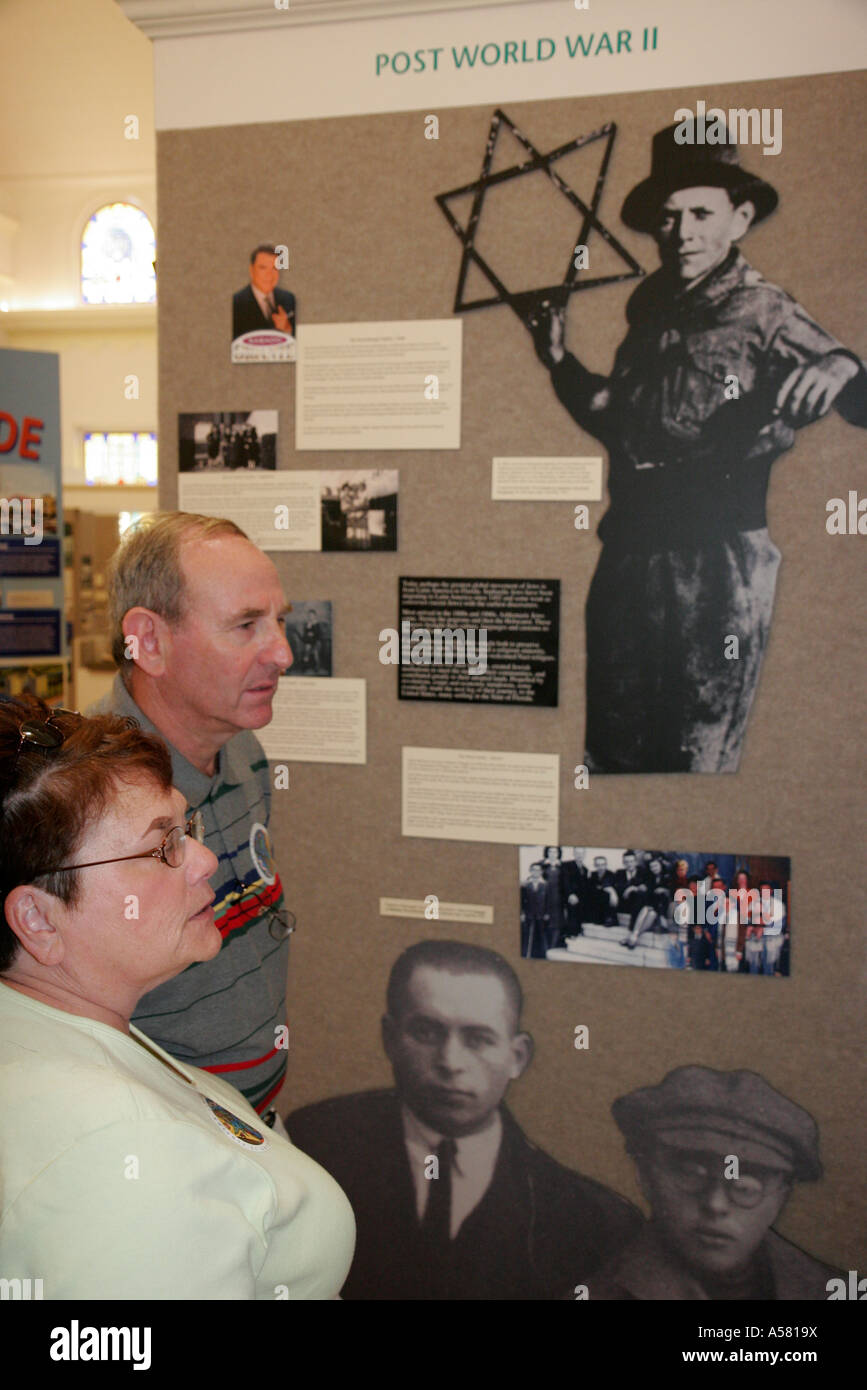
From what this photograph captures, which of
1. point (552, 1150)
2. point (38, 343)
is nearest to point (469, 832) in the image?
point (552, 1150)

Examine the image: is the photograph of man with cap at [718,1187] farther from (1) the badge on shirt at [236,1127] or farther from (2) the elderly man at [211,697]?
(1) the badge on shirt at [236,1127]

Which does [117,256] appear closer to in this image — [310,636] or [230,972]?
[310,636]

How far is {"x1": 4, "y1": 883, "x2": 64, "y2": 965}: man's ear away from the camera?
43.7 inches

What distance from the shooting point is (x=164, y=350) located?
8.14 feet

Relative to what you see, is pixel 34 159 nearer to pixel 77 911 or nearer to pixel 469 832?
pixel 469 832

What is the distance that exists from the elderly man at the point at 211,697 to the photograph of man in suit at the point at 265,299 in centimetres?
85

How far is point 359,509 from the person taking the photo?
7.82ft

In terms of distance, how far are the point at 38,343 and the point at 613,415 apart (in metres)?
9.46

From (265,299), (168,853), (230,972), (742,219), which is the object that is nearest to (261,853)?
(230,972)

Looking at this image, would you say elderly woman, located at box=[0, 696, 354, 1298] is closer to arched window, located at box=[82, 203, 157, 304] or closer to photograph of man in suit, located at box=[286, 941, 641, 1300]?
photograph of man in suit, located at box=[286, 941, 641, 1300]

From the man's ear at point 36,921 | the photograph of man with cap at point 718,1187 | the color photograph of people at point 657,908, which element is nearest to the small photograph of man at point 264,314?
the color photograph of people at point 657,908

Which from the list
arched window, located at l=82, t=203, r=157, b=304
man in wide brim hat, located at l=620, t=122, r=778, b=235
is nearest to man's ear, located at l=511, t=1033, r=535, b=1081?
man in wide brim hat, located at l=620, t=122, r=778, b=235

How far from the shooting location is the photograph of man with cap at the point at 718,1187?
220 centimetres

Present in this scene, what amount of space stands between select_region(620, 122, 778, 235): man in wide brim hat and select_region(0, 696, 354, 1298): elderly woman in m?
1.61
